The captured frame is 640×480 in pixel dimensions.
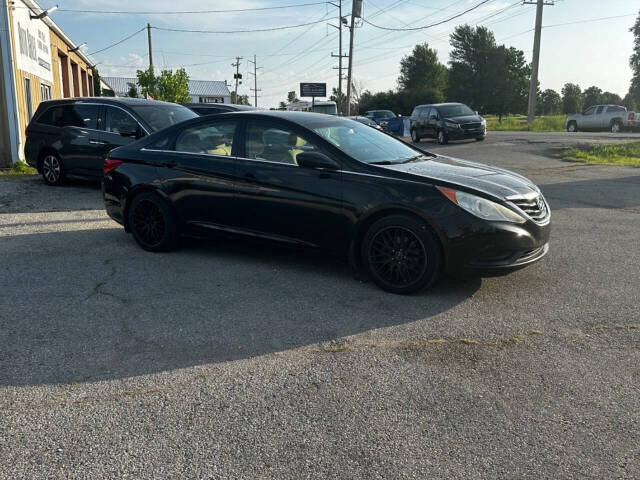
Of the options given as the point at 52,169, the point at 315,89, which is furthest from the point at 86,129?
the point at 315,89

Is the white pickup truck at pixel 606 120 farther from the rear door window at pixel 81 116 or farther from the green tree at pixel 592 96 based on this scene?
the green tree at pixel 592 96

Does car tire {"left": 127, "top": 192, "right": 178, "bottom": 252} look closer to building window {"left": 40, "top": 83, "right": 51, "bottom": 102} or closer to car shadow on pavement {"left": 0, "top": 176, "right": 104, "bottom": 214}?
car shadow on pavement {"left": 0, "top": 176, "right": 104, "bottom": 214}

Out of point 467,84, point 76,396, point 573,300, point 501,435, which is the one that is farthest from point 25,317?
point 467,84

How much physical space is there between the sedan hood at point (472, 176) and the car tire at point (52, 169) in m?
8.38

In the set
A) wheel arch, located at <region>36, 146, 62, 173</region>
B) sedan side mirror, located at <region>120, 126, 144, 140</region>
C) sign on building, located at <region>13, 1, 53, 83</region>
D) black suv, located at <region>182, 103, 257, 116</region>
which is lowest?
wheel arch, located at <region>36, 146, 62, 173</region>

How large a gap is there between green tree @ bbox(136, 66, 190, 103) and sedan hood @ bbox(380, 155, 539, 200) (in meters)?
42.5

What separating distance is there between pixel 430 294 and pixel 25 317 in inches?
127

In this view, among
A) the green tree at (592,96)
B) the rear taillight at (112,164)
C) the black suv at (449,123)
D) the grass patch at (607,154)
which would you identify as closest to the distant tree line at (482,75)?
the green tree at (592,96)

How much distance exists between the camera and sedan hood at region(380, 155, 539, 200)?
525 centimetres

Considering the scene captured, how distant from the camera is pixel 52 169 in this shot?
1202cm

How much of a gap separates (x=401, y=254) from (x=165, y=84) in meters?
44.8

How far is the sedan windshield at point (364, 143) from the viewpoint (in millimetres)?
5764

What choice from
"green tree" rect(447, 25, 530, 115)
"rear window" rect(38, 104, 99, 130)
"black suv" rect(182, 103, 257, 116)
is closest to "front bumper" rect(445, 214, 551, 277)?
"rear window" rect(38, 104, 99, 130)

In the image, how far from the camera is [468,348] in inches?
163
